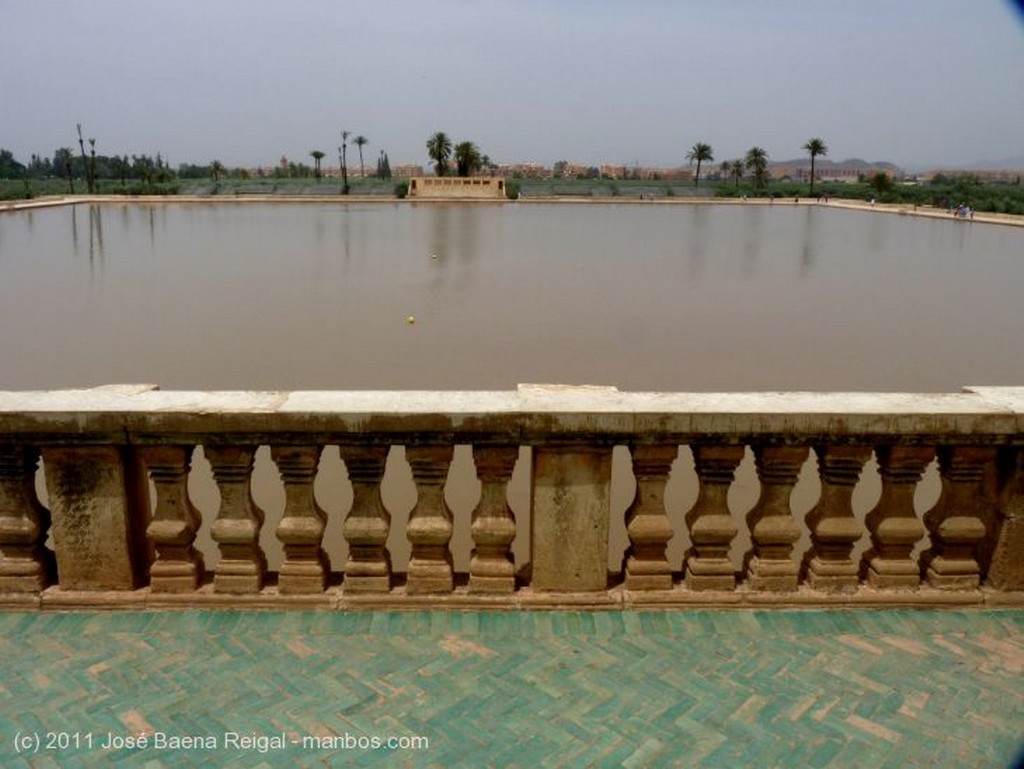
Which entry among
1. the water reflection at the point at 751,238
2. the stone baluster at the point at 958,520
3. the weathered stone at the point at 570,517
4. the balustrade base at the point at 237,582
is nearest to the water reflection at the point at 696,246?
the water reflection at the point at 751,238

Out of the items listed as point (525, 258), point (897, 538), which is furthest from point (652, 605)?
point (525, 258)

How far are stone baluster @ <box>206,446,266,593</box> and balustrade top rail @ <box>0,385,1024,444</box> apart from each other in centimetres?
24

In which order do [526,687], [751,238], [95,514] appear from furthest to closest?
[751,238] < [95,514] < [526,687]

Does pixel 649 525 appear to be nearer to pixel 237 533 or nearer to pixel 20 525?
pixel 237 533

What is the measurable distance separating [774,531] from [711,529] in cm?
25

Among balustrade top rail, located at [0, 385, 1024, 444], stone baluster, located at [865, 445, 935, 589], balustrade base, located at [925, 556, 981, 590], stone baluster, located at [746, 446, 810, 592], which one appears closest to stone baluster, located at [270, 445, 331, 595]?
balustrade top rail, located at [0, 385, 1024, 444]

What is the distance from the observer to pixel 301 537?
3400 millimetres

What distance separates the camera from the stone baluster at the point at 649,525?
3371mm

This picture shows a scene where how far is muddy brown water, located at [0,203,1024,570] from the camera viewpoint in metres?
12.3

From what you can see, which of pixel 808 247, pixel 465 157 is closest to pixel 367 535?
pixel 808 247

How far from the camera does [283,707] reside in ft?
9.30

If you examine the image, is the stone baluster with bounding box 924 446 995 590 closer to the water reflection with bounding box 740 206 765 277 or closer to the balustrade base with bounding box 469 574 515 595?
the balustrade base with bounding box 469 574 515 595

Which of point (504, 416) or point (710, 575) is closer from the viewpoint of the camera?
point (504, 416)

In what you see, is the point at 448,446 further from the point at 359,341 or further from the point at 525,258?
the point at 525,258
